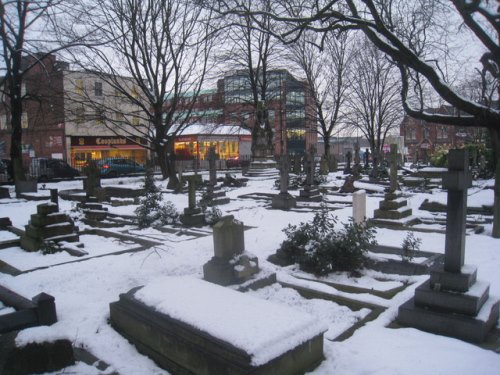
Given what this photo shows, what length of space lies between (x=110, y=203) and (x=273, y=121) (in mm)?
35386

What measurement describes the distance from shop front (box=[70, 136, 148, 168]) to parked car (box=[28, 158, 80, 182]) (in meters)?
8.01

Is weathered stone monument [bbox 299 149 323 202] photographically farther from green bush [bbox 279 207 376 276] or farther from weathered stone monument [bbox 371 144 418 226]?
green bush [bbox 279 207 376 276]

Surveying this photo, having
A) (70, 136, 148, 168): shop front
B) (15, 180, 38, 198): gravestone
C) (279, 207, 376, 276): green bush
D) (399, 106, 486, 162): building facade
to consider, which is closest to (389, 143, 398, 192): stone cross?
(279, 207, 376, 276): green bush

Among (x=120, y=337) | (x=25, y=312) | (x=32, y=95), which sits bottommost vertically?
(x=120, y=337)

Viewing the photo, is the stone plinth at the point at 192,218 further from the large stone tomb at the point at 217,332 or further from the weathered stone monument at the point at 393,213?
the large stone tomb at the point at 217,332

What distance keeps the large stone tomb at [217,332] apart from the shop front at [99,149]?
35.2m

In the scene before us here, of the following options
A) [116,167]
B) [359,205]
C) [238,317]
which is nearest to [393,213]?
[359,205]

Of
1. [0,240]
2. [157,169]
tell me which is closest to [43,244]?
[0,240]

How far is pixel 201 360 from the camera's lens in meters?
3.66

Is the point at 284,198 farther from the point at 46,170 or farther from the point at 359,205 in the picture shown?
the point at 46,170

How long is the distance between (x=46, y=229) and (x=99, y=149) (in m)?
35.5

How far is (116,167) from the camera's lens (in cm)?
3281

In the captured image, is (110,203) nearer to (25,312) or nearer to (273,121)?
(25,312)

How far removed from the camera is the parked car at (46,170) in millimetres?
28891
